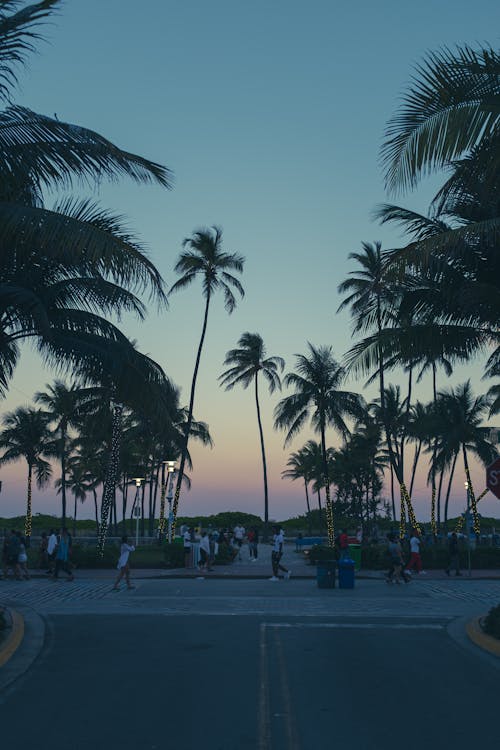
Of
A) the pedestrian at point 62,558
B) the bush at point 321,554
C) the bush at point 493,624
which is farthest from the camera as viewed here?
the bush at point 321,554

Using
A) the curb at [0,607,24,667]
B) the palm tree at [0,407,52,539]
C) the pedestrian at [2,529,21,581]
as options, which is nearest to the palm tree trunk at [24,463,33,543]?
the palm tree at [0,407,52,539]

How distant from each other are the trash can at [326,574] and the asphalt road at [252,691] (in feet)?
32.2

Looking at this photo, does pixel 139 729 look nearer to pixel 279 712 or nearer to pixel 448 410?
pixel 279 712

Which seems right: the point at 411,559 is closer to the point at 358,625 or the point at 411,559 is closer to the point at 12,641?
the point at 358,625

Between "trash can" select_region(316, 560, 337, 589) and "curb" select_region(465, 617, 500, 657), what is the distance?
1005 centimetres

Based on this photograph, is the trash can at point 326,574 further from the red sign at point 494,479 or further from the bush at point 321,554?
the red sign at point 494,479

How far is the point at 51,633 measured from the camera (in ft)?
46.7

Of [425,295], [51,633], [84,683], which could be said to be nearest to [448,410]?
[425,295]

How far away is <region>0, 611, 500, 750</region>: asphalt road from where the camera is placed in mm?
7215

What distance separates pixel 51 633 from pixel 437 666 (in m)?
6.85

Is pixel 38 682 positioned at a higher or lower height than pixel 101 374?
lower

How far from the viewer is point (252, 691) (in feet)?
30.2

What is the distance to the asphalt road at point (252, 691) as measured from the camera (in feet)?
23.7

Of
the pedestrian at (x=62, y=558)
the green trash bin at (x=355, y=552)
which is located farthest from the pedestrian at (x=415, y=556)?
the pedestrian at (x=62, y=558)
